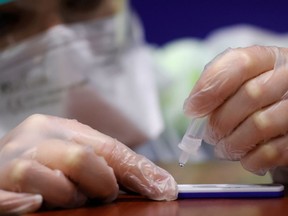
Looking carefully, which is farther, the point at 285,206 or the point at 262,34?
the point at 262,34

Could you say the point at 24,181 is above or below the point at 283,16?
above

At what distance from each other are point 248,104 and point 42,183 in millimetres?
277

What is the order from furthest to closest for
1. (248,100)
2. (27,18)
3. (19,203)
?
1. (27,18)
2. (248,100)
3. (19,203)

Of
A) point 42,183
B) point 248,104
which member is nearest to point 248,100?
point 248,104

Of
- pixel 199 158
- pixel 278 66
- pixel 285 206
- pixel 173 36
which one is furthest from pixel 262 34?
pixel 285 206

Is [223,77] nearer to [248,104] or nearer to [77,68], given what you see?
[248,104]

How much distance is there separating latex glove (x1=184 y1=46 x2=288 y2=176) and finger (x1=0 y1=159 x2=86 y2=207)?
18 centimetres

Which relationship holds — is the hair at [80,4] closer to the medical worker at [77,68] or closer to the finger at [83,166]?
the medical worker at [77,68]

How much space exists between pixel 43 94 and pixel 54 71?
6 cm

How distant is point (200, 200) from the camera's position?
77 centimetres

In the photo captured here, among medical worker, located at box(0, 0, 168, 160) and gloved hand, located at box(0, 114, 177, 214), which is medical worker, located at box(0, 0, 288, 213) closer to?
gloved hand, located at box(0, 114, 177, 214)

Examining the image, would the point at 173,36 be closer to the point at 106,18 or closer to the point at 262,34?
the point at 262,34

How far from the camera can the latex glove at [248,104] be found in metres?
0.80

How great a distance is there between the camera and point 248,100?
2.67 feet
